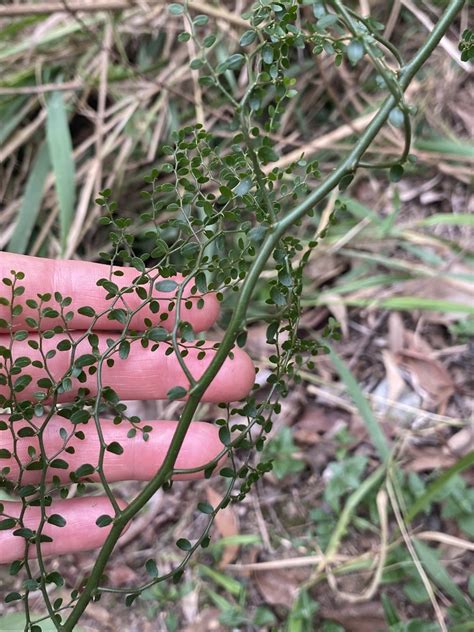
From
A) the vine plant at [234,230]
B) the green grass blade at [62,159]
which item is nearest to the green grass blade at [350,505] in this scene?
the vine plant at [234,230]

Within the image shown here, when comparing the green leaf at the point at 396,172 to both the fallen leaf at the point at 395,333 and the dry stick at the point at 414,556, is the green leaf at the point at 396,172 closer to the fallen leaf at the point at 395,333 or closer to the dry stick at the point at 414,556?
the dry stick at the point at 414,556

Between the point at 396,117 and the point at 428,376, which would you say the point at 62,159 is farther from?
the point at 396,117

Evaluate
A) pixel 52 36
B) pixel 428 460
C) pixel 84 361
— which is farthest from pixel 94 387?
pixel 52 36

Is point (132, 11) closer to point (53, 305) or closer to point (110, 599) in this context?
point (53, 305)

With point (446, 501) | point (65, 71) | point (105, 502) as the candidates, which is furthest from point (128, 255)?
point (65, 71)

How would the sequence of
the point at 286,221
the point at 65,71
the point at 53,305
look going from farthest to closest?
the point at 65,71 < the point at 53,305 < the point at 286,221
